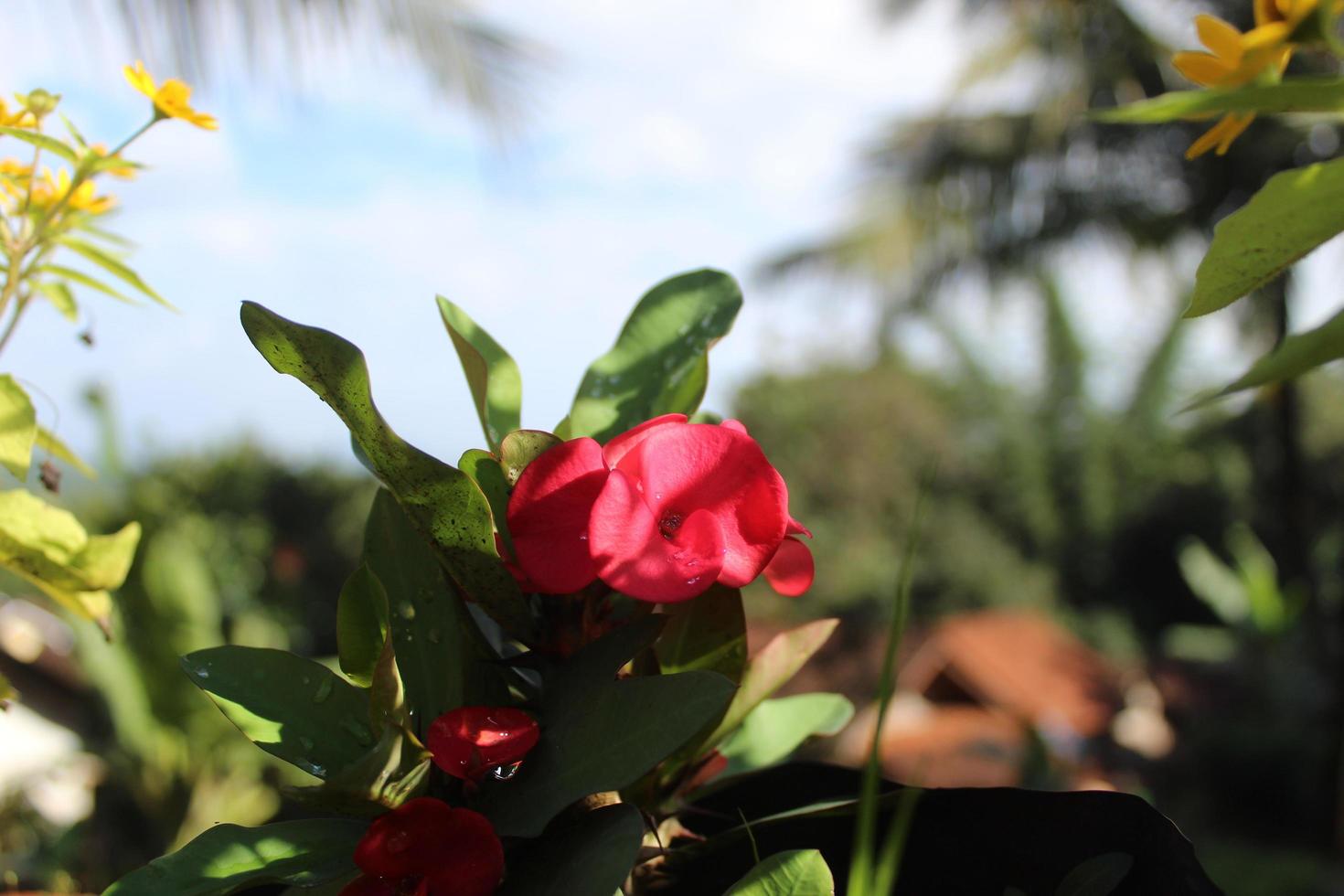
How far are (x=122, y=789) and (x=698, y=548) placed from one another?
4219 millimetres

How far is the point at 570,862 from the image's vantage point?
393mm

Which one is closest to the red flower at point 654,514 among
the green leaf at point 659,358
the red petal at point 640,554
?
the red petal at point 640,554

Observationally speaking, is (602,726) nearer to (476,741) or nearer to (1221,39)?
(476,741)

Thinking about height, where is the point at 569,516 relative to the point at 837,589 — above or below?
above

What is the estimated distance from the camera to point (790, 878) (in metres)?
0.40

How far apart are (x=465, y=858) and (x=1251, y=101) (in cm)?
40

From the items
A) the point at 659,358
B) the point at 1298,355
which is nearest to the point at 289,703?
the point at 659,358

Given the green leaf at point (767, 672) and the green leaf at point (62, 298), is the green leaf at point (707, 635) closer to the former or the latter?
the green leaf at point (767, 672)

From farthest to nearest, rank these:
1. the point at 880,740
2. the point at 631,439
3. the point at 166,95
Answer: the point at 166,95, the point at 631,439, the point at 880,740

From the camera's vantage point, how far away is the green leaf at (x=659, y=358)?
55cm

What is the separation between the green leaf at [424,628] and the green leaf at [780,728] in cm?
16

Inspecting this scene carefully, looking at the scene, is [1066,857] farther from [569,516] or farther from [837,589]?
[837,589]

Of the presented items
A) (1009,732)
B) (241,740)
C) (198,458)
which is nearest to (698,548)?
(241,740)

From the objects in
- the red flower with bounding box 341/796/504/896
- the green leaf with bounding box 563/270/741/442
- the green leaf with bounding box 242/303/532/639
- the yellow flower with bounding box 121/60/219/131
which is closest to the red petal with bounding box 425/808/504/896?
the red flower with bounding box 341/796/504/896
